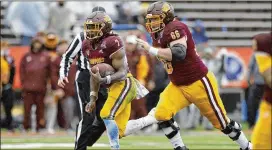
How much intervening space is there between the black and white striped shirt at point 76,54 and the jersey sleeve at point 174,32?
43.9 inches

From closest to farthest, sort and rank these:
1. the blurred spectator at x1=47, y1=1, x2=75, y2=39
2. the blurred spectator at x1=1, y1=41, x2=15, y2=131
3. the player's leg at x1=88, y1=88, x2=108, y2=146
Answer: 1. the player's leg at x1=88, y1=88, x2=108, y2=146
2. the blurred spectator at x1=1, y1=41, x2=15, y2=131
3. the blurred spectator at x1=47, y1=1, x2=75, y2=39

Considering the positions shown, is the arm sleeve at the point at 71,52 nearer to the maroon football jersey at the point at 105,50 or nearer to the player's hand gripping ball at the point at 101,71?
the maroon football jersey at the point at 105,50

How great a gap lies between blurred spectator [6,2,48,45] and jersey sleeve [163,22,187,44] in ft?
32.0

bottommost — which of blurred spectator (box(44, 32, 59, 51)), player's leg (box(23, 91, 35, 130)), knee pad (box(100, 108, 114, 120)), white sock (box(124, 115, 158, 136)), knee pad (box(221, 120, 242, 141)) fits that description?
player's leg (box(23, 91, 35, 130))

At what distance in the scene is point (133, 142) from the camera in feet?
42.2

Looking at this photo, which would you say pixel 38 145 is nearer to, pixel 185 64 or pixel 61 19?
pixel 185 64

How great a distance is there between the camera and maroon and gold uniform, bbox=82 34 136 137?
8.48 metres

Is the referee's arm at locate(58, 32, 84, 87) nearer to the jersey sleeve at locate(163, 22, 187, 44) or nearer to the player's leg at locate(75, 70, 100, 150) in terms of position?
the player's leg at locate(75, 70, 100, 150)

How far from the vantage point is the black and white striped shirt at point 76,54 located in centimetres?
930

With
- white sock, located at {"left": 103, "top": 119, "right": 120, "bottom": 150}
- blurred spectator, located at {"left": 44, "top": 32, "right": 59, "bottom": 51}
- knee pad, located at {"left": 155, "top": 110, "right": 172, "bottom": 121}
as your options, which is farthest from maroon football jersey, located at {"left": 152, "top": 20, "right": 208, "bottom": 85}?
blurred spectator, located at {"left": 44, "top": 32, "right": 59, "bottom": 51}

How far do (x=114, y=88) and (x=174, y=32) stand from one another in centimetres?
86

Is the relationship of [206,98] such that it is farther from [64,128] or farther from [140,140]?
[64,128]

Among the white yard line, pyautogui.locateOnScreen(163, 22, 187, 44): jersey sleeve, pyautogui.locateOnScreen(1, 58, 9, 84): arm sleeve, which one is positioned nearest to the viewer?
pyautogui.locateOnScreen(163, 22, 187, 44): jersey sleeve

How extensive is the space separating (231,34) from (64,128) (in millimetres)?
7107
